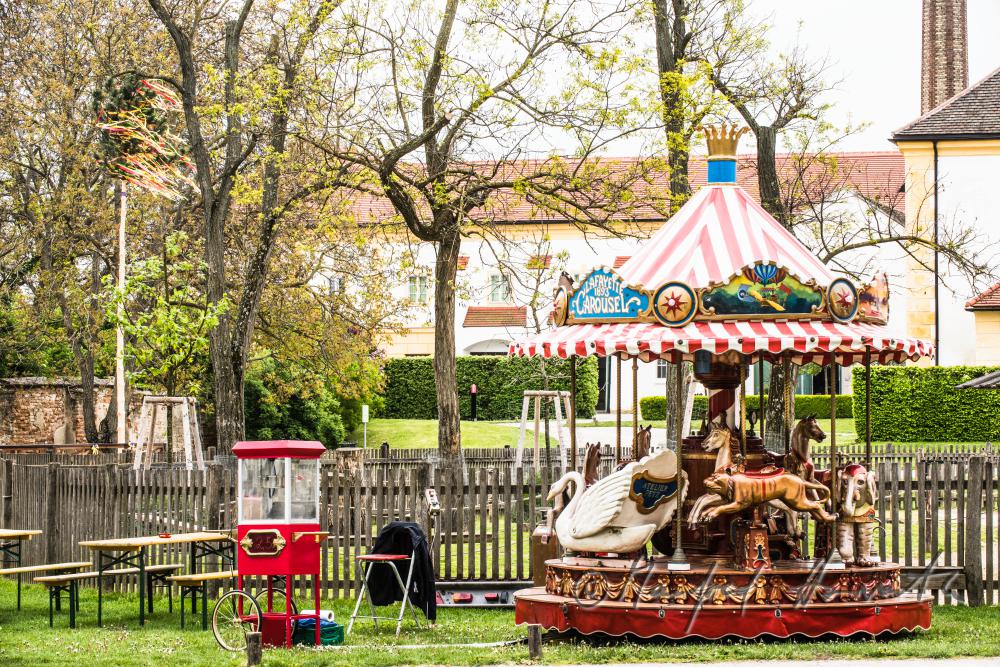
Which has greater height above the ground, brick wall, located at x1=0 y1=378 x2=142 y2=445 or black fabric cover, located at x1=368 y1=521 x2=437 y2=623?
brick wall, located at x1=0 y1=378 x2=142 y2=445

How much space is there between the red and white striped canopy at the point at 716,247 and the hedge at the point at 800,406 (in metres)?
31.2

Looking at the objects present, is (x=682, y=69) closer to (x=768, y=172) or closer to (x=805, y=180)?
(x=768, y=172)

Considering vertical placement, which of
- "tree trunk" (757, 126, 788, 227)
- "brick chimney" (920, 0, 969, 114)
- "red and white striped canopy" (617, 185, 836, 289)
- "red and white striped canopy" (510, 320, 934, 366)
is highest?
"brick chimney" (920, 0, 969, 114)

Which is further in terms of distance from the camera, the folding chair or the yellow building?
the yellow building

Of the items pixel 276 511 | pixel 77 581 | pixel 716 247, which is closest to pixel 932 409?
pixel 716 247

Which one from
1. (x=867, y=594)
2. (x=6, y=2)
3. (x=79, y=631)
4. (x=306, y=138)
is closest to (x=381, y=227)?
(x=306, y=138)

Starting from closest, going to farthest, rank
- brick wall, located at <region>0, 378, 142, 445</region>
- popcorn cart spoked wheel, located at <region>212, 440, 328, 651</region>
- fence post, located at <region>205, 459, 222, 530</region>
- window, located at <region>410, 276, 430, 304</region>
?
popcorn cart spoked wheel, located at <region>212, 440, 328, 651</region> → fence post, located at <region>205, 459, 222, 530</region> → window, located at <region>410, 276, 430, 304</region> → brick wall, located at <region>0, 378, 142, 445</region>

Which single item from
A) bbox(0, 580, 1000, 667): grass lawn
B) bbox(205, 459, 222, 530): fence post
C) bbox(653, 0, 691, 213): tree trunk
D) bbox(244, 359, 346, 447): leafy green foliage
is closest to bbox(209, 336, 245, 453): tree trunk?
bbox(205, 459, 222, 530): fence post

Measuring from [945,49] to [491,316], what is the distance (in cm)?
2151

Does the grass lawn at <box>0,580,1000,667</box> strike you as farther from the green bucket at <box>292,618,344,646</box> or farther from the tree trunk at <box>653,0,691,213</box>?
the tree trunk at <box>653,0,691,213</box>

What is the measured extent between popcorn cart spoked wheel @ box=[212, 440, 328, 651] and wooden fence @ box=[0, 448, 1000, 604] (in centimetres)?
321

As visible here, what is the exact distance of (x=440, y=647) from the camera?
11.3m

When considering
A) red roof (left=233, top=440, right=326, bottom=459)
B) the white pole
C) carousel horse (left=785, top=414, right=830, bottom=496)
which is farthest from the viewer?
the white pole

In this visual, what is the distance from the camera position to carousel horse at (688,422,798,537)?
12.4 m
